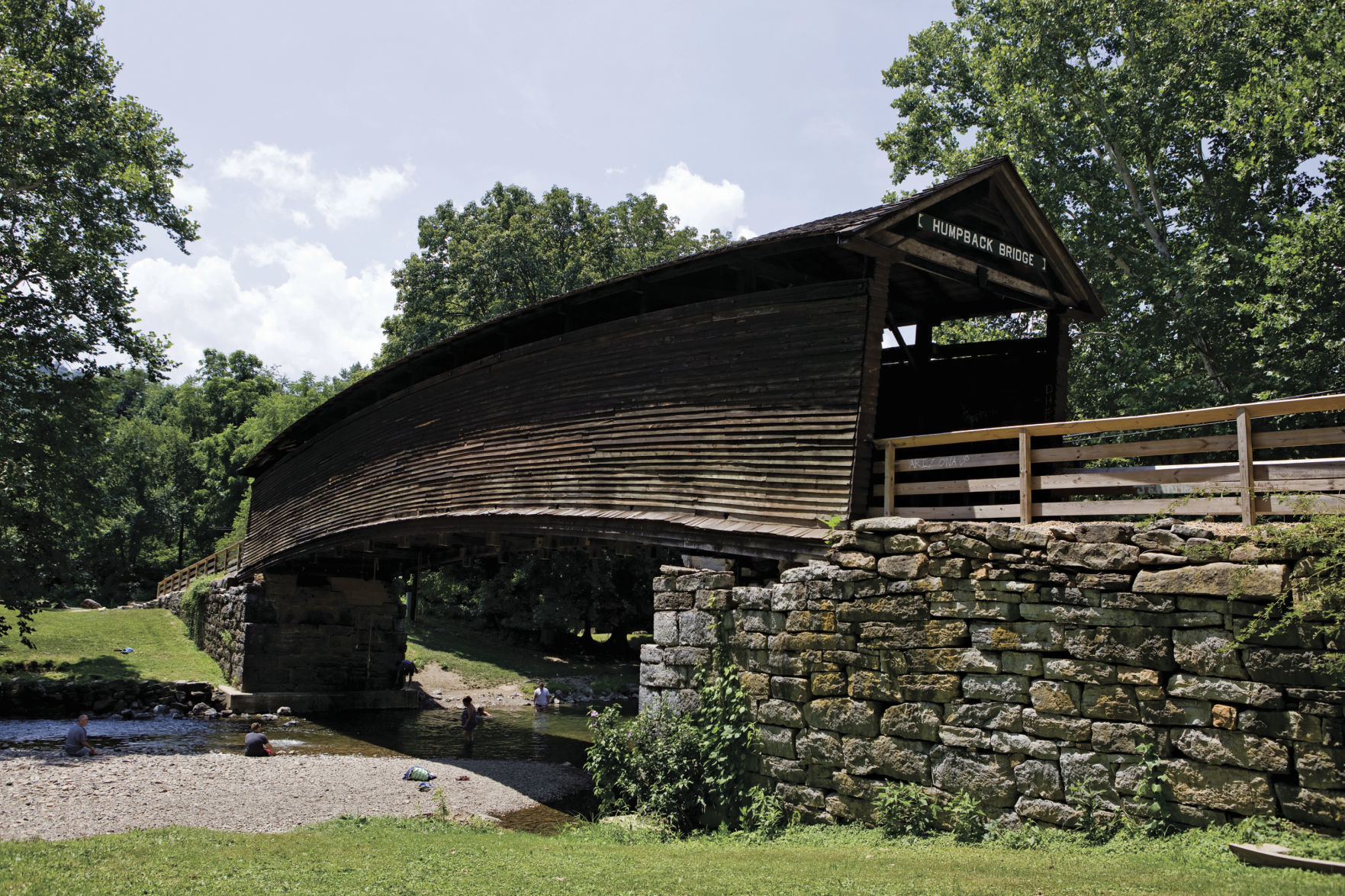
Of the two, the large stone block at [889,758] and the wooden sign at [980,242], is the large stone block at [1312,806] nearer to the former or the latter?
the large stone block at [889,758]

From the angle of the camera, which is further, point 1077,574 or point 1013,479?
point 1013,479

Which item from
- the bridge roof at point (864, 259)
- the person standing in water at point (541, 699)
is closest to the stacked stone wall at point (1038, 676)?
the bridge roof at point (864, 259)

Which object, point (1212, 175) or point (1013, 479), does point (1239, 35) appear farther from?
point (1013, 479)

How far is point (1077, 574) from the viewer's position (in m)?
6.95

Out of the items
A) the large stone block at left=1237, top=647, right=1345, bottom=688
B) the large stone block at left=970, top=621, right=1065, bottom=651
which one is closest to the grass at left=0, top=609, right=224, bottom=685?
the large stone block at left=970, top=621, right=1065, bottom=651

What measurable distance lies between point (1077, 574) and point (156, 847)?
28.1 ft

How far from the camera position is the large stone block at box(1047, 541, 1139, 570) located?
6703 mm

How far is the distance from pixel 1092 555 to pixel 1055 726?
1.37 meters

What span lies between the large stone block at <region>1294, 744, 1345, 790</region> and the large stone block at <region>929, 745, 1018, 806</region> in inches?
77.1

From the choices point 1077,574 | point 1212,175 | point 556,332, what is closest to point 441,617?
point 556,332

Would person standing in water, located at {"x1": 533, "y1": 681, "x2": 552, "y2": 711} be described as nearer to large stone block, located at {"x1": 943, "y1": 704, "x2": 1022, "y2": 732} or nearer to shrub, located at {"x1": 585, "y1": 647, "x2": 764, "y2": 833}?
shrub, located at {"x1": 585, "y1": 647, "x2": 764, "y2": 833}

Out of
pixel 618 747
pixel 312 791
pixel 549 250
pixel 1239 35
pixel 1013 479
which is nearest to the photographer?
pixel 1013 479

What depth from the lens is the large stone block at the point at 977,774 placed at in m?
7.08

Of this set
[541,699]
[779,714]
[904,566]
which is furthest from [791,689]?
[541,699]
